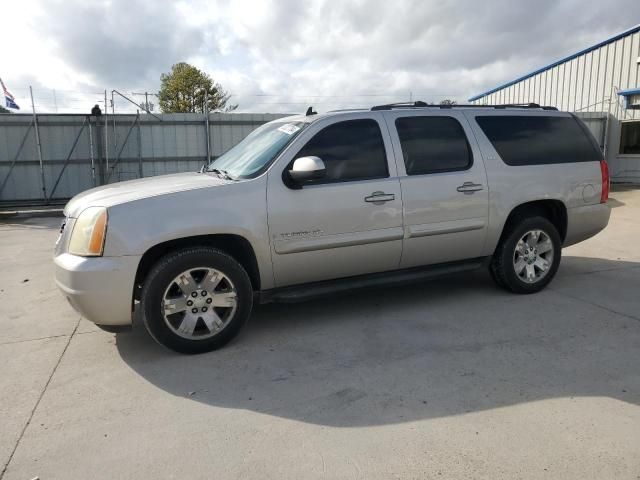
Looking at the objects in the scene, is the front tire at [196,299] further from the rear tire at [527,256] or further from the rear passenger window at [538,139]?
the rear passenger window at [538,139]

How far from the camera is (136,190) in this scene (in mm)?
4086

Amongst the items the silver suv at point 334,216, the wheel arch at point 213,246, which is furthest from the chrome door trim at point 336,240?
the wheel arch at point 213,246

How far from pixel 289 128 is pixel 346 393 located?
2378 mm

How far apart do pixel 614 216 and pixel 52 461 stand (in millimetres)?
11021

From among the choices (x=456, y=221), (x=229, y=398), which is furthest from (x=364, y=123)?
(x=229, y=398)

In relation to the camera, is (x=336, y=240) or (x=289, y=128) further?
(x=289, y=128)

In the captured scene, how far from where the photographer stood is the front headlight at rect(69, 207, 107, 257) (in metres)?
3.64

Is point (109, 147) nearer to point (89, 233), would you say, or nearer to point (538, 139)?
point (89, 233)

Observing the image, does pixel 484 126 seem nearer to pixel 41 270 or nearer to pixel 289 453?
pixel 289 453

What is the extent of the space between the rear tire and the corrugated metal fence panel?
38.0ft

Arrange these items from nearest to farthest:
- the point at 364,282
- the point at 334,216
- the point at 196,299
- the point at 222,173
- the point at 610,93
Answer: the point at 196,299 < the point at 334,216 < the point at 364,282 < the point at 222,173 < the point at 610,93

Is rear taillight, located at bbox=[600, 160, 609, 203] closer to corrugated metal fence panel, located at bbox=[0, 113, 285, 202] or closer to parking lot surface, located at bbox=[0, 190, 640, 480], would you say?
parking lot surface, located at bbox=[0, 190, 640, 480]

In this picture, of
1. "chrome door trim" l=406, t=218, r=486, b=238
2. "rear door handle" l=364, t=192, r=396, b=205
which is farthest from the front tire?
"chrome door trim" l=406, t=218, r=486, b=238

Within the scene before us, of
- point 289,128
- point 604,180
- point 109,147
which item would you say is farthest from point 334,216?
point 109,147
